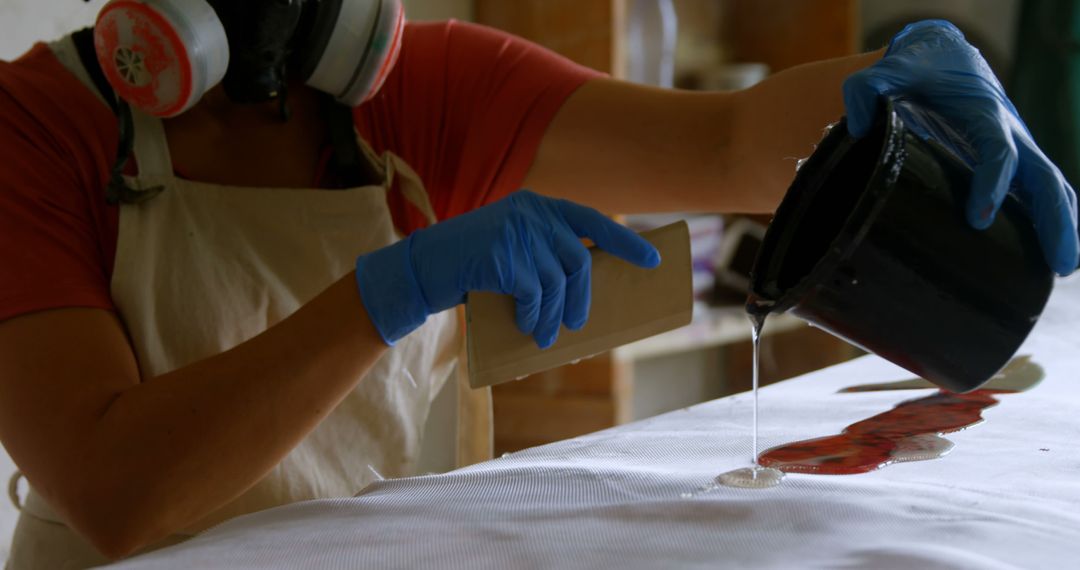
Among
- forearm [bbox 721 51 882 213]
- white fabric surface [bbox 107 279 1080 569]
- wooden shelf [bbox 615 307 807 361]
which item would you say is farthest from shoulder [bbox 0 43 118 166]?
wooden shelf [bbox 615 307 807 361]

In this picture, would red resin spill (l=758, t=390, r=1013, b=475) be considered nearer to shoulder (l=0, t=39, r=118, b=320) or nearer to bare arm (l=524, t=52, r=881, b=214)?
bare arm (l=524, t=52, r=881, b=214)

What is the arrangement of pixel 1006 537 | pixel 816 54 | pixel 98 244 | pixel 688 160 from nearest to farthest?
pixel 1006 537
pixel 98 244
pixel 688 160
pixel 816 54

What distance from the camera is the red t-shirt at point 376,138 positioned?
2.94 ft

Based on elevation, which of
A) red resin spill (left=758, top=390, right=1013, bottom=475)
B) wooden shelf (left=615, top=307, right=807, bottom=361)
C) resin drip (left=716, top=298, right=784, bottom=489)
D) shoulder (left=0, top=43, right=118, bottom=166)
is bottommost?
wooden shelf (left=615, top=307, right=807, bottom=361)

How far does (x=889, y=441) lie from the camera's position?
89 cm

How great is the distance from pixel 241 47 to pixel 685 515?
635 millimetres

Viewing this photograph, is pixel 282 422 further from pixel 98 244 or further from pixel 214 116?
pixel 214 116

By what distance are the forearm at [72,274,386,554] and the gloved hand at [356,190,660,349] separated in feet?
0.13

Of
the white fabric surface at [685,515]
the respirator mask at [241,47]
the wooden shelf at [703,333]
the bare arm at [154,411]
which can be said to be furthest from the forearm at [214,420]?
the wooden shelf at [703,333]

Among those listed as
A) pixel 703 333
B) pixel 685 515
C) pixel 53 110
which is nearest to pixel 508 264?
pixel 685 515

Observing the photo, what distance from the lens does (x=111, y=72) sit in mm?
918

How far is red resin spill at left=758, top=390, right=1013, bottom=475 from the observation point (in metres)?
0.82

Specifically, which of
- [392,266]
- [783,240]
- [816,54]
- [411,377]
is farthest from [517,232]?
[816,54]

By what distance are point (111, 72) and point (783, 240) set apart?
64cm
